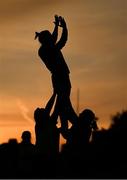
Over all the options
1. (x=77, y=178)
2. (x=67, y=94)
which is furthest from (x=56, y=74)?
(x=77, y=178)

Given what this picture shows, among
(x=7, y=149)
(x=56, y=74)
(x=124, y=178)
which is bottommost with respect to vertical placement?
(x=124, y=178)

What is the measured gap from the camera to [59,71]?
38.3 meters

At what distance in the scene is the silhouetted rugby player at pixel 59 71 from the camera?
3819cm

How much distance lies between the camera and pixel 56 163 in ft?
120

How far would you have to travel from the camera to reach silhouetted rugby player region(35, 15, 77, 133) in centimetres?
3819

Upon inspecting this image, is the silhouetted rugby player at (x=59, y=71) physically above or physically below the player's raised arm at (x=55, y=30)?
below

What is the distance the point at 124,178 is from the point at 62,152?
5.60 m

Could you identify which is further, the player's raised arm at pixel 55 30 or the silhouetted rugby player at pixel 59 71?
the silhouetted rugby player at pixel 59 71

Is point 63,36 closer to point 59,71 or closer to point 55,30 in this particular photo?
point 55,30

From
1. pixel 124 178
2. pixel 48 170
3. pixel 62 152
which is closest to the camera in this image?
pixel 124 178

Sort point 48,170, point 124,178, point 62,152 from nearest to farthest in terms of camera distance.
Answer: point 124,178 < point 48,170 < point 62,152

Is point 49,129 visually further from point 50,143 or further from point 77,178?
point 77,178

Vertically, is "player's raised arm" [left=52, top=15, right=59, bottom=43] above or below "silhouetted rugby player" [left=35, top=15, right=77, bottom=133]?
above

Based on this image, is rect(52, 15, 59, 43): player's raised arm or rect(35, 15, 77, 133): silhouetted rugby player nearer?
rect(52, 15, 59, 43): player's raised arm
